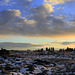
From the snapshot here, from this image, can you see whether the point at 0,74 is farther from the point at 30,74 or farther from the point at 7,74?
the point at 30,74

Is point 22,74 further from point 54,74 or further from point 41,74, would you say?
point 54,74

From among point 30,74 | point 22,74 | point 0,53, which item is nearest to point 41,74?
point 30,74

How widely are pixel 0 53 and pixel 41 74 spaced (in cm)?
1842

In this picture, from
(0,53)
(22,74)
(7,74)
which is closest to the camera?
(7,74)

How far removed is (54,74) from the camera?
11.3 metres

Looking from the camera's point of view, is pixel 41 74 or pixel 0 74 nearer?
pixel 0 74

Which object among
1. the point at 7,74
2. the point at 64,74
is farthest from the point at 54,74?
the point at 7,74

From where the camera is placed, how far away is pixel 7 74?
9.96 m

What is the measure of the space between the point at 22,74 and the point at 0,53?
1796 centimetres

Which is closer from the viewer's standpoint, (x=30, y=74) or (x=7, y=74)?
(x=7, y=74)

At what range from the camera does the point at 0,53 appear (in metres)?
27.5

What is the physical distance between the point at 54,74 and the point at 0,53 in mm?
18837

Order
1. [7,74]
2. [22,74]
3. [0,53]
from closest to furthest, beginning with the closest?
1. [7,74]
2. [22,74]
3. [0,53]

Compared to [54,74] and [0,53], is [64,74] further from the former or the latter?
[0,53]
